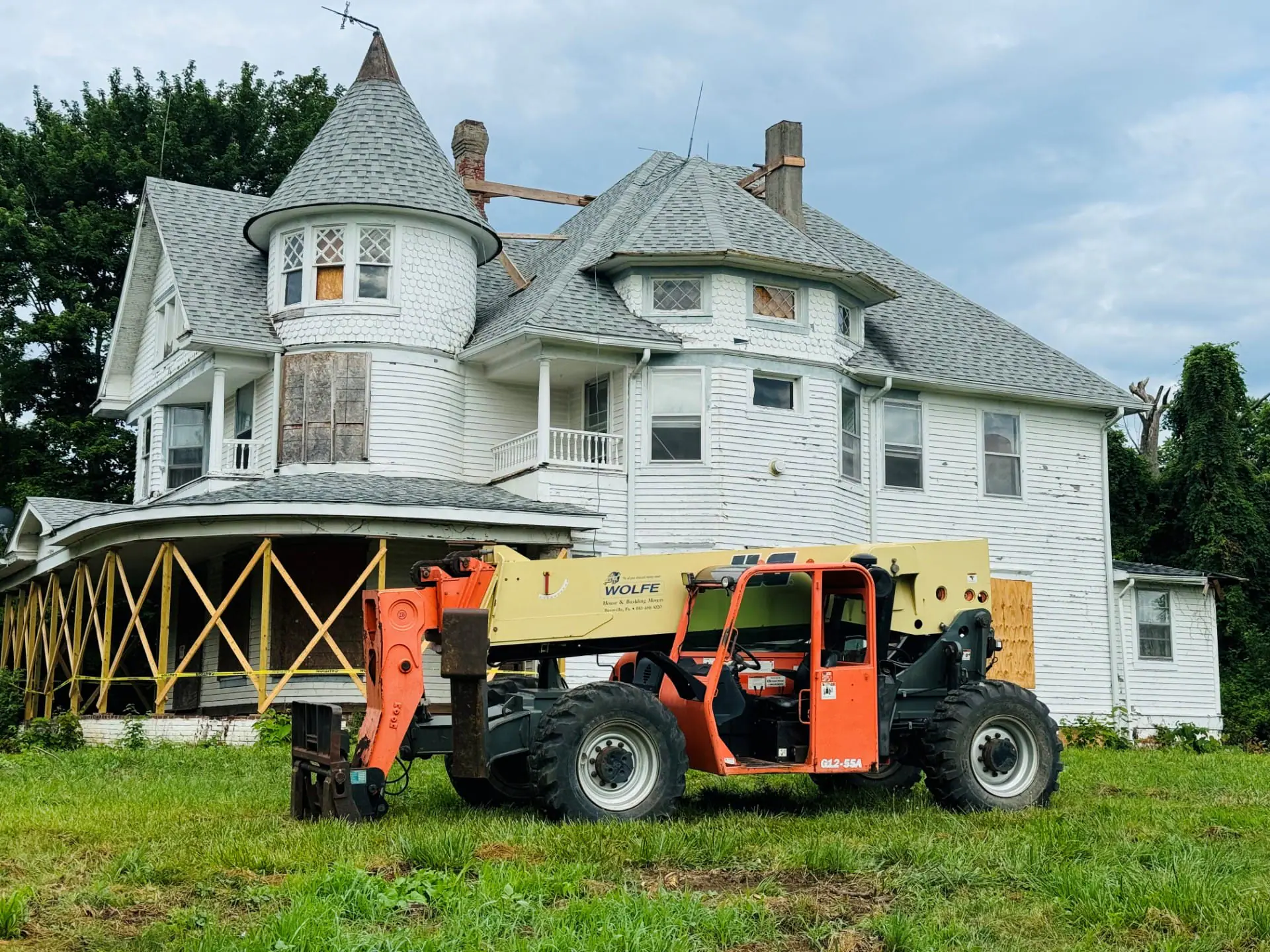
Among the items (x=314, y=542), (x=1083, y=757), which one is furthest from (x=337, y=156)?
(x=1083, y=757)

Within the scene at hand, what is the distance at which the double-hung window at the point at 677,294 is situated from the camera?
24.8 metres

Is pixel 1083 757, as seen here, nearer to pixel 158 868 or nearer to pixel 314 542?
pixel 314 542

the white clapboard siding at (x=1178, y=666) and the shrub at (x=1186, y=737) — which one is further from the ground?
the white clapboard siding at (x=1178, y=666)

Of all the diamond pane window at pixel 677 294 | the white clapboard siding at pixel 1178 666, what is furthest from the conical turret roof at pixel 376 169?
the white clapboard siding at pixel 1178 666

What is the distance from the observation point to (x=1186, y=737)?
27.6m

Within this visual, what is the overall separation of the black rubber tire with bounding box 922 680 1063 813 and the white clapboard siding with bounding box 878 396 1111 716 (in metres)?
14.4

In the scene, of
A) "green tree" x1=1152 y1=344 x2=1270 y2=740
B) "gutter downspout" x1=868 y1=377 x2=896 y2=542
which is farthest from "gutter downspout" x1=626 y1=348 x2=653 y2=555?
"green tree" x1=1152 y1=344 x2=1270 y2=740

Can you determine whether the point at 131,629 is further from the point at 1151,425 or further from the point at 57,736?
the point at 1151,425

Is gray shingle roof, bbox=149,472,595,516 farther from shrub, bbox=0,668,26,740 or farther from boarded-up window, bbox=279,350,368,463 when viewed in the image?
shrub, bbox=0,668,26,740

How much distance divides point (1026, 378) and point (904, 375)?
302 centimetres

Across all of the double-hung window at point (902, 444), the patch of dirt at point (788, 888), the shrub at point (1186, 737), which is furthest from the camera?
the shrub at point (1186, 737)

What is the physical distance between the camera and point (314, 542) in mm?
23781

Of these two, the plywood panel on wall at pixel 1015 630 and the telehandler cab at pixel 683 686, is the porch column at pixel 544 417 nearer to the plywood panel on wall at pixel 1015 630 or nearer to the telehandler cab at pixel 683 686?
the plywood panel on wall at pixel 1015 630

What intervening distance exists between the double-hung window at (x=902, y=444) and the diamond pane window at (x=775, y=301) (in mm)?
2878
